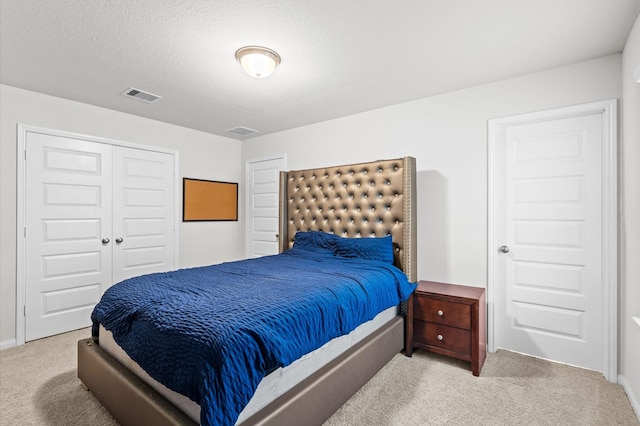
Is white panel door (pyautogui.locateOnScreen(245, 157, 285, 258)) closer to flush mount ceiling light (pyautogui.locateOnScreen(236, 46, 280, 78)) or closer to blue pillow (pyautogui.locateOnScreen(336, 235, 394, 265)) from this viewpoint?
blue pillow (pyautogui.locateOnScreen(336, 235, 394, 265))

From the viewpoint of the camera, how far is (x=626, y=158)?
225 cm

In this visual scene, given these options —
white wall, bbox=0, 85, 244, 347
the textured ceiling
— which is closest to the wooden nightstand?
the textured ceiling

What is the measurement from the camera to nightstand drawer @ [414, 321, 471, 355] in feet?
8.29

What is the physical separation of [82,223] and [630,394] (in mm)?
5118

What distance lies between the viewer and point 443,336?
2635mm

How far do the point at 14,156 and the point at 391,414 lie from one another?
13.5 feet

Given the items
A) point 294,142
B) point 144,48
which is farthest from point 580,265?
point 144,48

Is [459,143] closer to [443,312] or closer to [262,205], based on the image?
[443,312]

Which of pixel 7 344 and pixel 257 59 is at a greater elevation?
pixel 257 59

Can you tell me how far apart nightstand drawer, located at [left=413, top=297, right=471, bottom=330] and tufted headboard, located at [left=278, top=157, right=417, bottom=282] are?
0.33 meters

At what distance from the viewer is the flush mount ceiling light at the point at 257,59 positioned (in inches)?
91.6

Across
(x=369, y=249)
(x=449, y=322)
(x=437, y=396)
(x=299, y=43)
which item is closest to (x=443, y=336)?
(x=449, y=322)

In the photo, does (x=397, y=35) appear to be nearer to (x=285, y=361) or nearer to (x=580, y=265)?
(x=285, y=361)

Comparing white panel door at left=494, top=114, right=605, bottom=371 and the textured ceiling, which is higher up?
the textured ceiling
